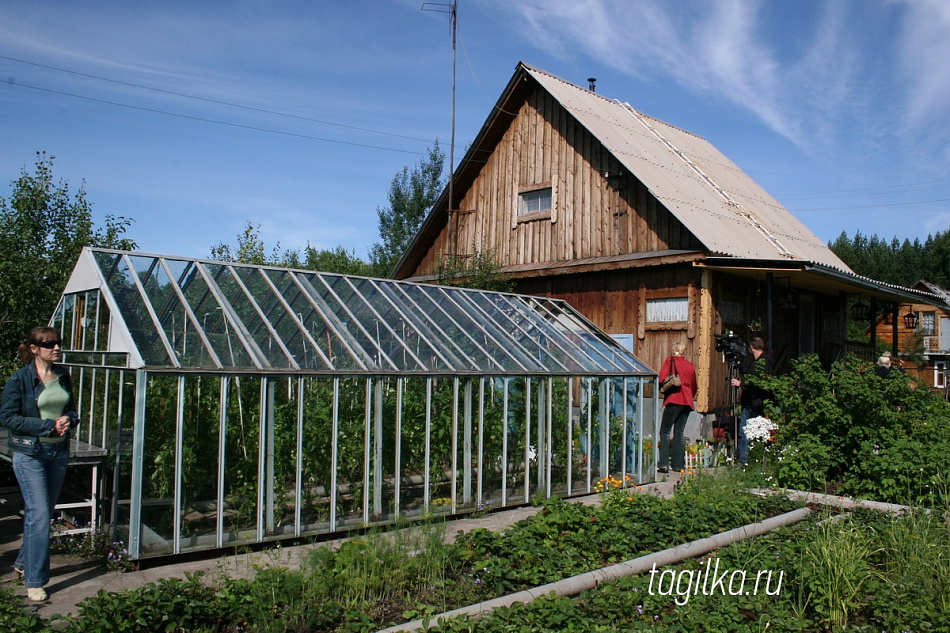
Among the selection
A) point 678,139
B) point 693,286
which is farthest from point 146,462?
point 678,139

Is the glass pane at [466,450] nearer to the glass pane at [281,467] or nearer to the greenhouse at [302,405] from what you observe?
the greenhouse at [302,405]

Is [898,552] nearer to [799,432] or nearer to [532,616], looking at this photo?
[532,616]

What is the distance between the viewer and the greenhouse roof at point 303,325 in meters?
6.79

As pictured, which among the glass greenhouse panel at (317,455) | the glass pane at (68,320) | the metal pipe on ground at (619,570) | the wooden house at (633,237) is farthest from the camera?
the wooden house at (633,237)

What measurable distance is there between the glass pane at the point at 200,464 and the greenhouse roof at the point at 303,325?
11.7 inches

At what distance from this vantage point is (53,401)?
5566 mm

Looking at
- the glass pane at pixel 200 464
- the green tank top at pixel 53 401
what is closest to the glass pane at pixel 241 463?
the glass pane at pixel 200 464

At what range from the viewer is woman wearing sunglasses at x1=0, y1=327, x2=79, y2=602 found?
5254 millimetres

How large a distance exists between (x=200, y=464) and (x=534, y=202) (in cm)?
1016

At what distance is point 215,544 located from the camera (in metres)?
6.39

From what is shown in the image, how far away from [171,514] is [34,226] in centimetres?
723

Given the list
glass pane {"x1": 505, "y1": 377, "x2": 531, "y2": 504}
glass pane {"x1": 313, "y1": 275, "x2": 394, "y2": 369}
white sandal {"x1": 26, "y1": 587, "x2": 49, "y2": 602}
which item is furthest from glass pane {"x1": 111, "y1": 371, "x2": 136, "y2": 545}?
glass pane {"x1": 505, "y1": 377, "x2": 531, "y2": 504}

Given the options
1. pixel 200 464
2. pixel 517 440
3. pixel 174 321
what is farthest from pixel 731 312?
pixel 200 464

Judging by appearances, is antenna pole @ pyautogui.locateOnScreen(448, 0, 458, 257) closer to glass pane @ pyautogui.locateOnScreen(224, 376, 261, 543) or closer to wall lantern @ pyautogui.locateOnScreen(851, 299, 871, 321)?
glass pane @ pyautogui.locateOnScreen(224, 376, 261, 543)
